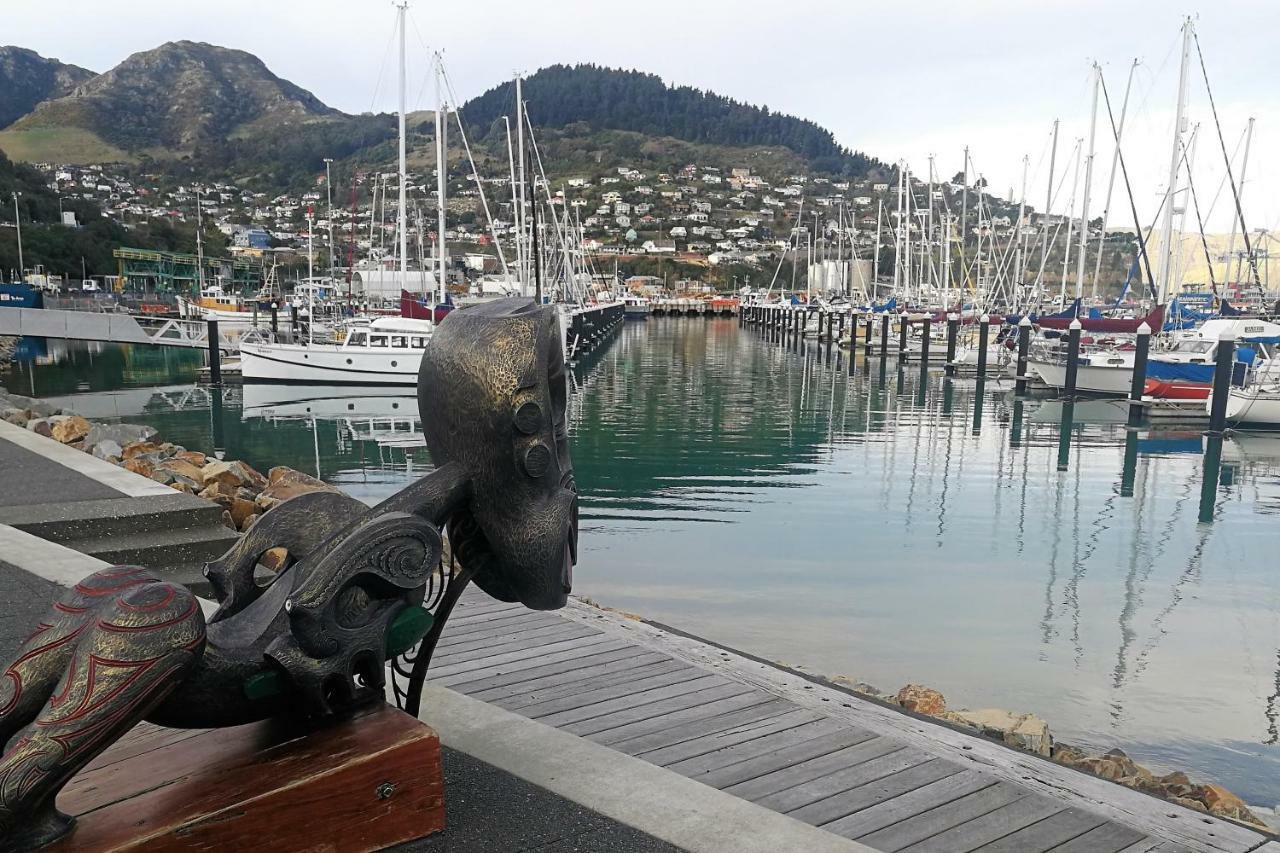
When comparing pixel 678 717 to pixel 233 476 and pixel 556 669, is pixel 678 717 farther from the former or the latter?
pixel 233 476

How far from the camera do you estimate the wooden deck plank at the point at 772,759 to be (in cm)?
405

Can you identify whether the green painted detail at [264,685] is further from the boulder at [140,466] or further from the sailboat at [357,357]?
the sailboat at [357,357]

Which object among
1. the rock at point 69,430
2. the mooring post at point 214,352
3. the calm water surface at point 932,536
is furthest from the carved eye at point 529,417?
the mooring post at point 214,352

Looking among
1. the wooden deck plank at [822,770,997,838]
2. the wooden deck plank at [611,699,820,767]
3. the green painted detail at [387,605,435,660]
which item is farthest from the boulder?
the wooden deck plank at [822,770,997,838]

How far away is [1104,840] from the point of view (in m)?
3.55

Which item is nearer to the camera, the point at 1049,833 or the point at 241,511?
the point at 1049,833

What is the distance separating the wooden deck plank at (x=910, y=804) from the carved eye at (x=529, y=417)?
1.94m

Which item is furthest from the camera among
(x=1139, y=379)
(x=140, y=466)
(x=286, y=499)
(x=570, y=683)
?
(x=1139, y=379)

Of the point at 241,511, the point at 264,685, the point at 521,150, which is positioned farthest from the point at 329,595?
the point at 521,150

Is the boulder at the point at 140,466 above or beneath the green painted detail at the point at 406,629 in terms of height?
beneath

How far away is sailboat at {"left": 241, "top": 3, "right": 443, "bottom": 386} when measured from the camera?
2875 cm

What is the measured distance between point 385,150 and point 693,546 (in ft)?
470

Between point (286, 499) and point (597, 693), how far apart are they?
1825mm

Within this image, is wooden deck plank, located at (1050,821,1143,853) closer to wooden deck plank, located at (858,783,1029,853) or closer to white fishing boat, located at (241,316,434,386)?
wooden deck plank, located at (858,783,1029,853)
